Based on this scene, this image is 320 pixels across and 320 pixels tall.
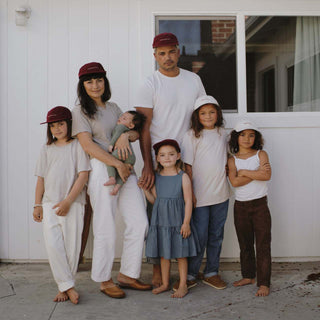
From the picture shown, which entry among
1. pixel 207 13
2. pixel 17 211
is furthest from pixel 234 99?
pixel 17 211

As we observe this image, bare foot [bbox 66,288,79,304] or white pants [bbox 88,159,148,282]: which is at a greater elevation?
white pants [bbox 88,159,148,282]

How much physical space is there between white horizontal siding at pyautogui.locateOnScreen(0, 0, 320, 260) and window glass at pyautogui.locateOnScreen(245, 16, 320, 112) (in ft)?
0.45

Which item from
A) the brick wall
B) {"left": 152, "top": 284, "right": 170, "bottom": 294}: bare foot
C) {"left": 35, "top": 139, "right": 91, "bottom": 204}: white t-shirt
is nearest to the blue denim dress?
{"left": 152, "top": 284, "right": 170, "bottom": 294}: bare foot

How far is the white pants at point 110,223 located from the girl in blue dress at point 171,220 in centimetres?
11

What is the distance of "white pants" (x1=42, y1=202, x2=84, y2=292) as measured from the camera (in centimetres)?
297

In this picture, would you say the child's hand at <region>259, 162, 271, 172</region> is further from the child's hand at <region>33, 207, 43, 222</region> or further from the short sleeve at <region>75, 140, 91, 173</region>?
the child's hand at <region>33, 207, 43, 222</region>

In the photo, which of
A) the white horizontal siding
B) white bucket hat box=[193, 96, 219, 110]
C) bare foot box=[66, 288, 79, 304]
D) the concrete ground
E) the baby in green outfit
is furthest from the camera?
the white horizontal siding

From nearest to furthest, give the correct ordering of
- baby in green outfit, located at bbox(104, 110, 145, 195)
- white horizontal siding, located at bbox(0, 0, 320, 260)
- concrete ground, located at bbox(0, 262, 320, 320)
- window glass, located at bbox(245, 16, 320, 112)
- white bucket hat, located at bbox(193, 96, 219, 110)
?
concrete ground, located at bbox(0, 262, 320, 320) < baby in green outfit, located at bbox(104, 110, 145, 195) < white bucket hat, located at bbox(193, 96, 219, 110) < white horizontal siding, located at bbox(0, 0, 320, 260) < window glass, located at bbox(245, 16, 320, 112)

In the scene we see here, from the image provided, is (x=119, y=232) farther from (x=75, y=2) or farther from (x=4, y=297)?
(x=75, y=2)

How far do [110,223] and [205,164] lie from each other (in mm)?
848

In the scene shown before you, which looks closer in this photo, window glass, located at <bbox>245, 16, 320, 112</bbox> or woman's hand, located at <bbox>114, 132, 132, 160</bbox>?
woman's hand, located at <bbox>114, 132, 132, 160</bbox>

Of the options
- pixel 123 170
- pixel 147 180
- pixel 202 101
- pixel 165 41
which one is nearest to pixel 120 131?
pixel 123 170

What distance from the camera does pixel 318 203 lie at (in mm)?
3957

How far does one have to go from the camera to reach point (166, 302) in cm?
295
